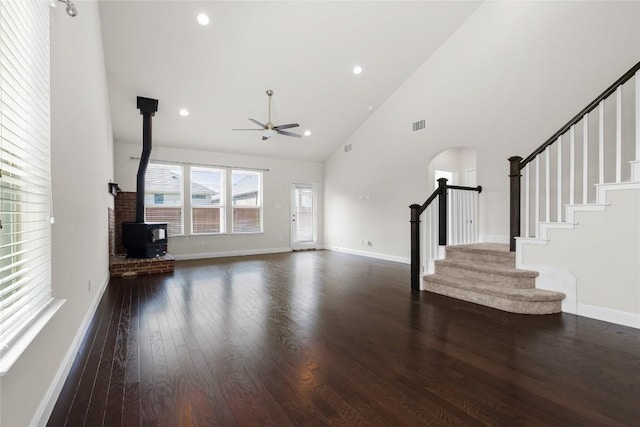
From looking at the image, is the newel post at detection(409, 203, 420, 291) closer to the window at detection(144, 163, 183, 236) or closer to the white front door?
the white front door

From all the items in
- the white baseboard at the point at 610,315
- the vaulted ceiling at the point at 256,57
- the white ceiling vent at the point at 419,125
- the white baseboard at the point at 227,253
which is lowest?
the white baseboard at the point at 227,253

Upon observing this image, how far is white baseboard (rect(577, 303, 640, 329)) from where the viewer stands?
2.81 meters

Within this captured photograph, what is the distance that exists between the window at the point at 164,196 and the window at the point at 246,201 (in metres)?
1.35

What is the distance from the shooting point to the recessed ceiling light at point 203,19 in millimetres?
4245

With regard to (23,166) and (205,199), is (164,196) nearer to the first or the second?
(205,199)

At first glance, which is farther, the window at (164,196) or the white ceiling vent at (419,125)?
the window at (164,196)

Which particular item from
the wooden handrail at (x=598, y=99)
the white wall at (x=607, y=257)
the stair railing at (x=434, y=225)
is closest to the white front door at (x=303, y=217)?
the stair railing at (x=434, y=225)

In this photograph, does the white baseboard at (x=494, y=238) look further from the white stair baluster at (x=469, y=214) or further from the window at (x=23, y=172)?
the window at (x=23, y=172)

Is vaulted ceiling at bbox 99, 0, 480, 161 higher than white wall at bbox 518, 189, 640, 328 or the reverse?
higher

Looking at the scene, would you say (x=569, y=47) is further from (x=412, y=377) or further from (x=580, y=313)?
(x=412, y=377)

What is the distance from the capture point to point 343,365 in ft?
6.98

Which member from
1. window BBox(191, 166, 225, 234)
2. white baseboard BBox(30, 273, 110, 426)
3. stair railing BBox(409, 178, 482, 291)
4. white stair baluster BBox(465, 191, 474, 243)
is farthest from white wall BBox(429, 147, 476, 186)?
white baseboard BBox(30, 273, 110, 426)

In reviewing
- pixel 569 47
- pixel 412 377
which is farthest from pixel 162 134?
pixel 569 47

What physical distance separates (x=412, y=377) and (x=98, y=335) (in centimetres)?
273
